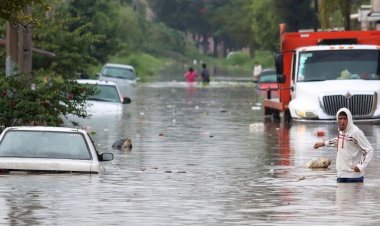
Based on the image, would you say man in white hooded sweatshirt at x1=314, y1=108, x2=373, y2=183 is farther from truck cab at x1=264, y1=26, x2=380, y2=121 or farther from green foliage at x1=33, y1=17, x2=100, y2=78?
green foliage at x1=33, y1=17, x2=100, y2=78

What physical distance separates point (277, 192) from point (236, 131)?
58.9 ft

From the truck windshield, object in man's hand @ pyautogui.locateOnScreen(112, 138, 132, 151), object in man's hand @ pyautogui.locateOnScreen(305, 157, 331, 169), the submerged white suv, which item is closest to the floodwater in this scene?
object in man's hand @ pyautogui.locateOnScreen(305, 157, 331, 169)

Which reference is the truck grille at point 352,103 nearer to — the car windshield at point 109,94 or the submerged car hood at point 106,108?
the submerged car hood at point 106,108

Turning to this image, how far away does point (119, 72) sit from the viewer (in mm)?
80188

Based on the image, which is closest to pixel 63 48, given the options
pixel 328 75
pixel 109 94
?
pixel 109 94

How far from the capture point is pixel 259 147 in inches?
1296

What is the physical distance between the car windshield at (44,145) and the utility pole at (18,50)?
9.56m

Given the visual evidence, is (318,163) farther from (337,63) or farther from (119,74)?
(119,74)

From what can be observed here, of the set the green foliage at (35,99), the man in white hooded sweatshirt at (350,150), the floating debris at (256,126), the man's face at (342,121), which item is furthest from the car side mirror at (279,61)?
the man's face at (342,121)

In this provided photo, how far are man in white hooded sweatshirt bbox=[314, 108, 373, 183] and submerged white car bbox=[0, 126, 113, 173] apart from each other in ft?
11.6

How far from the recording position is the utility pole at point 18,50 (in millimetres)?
33125

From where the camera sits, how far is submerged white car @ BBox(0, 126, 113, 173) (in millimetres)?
22578

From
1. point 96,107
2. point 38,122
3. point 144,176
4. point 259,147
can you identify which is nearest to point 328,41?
point 96,107

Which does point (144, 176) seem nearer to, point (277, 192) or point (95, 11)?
point (277, 192)
